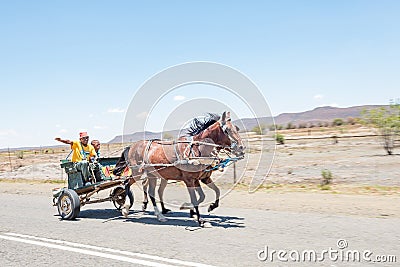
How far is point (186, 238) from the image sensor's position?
8086 mm

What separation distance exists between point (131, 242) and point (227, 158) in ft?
8.92

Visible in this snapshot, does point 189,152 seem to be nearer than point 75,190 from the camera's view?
Yes

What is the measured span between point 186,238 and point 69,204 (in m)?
3.75

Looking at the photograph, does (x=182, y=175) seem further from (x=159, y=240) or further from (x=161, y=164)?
(x=159, y=240)

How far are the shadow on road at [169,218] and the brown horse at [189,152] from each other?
291 mm

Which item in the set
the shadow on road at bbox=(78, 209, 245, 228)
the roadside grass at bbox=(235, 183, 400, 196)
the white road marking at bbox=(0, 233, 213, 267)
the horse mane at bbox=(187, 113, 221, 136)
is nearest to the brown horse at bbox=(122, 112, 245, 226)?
the horse mane at bbox=(187, 113, 221, 136)

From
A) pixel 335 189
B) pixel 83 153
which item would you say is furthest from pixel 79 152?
pixel 335 189

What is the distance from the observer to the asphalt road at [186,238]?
6746 millimetres

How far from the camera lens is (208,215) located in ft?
Result: 34.4

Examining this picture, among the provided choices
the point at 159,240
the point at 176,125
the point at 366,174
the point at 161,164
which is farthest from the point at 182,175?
the point at 366,174

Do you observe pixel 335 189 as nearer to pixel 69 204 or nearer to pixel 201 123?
pixel 201 123

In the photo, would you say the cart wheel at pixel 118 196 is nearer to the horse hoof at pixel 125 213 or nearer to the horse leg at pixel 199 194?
the horse hoof at pixel 125 213

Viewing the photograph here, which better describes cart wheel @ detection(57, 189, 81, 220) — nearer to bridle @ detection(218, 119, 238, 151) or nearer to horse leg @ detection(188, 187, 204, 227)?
horse leg @ detection(188, 187, 204, 227)

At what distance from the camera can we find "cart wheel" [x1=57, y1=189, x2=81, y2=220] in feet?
33.7
